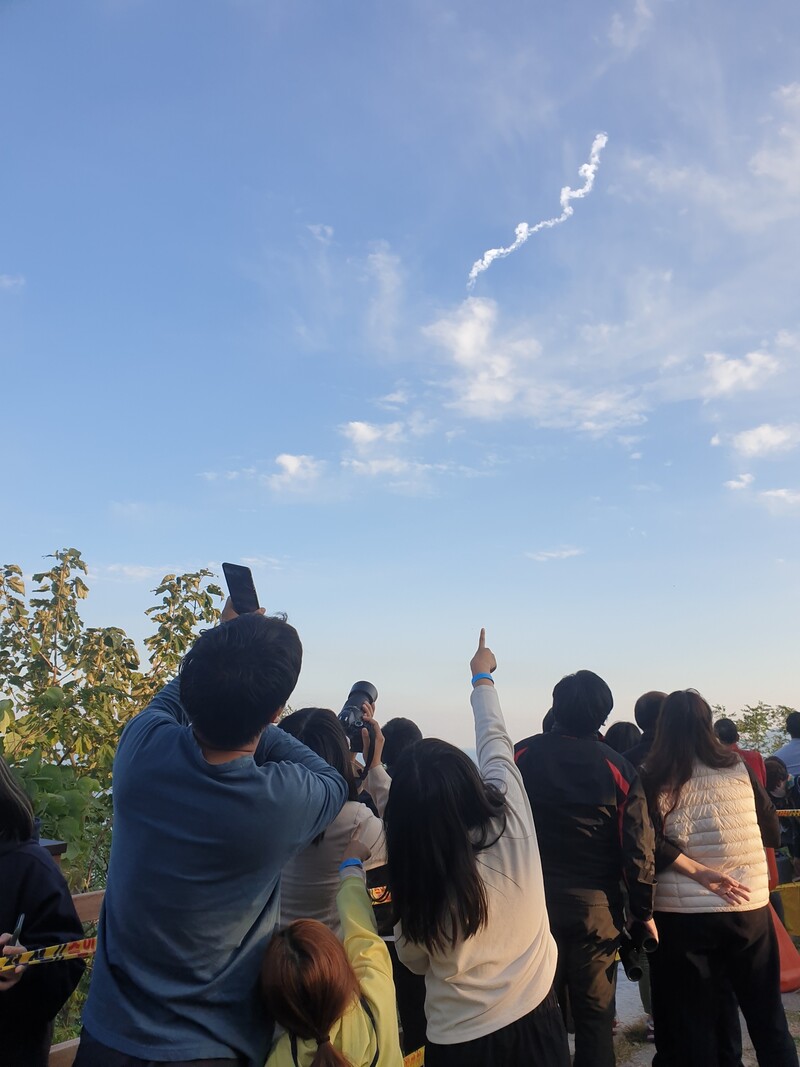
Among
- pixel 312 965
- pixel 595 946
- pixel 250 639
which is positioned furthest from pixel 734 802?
pixel 250 639

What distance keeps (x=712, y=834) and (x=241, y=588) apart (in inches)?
95.7

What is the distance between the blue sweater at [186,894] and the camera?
1784mm

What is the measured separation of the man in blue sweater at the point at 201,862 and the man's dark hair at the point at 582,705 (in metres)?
1.94

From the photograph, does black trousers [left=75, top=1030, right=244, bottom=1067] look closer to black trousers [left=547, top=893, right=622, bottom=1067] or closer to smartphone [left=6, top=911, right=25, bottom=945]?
smartphone [left=6, top=911, right=25, bottom=945]

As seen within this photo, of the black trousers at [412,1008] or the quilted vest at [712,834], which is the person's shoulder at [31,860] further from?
the quilted vest at [712,834]

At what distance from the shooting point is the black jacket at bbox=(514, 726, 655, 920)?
136 inches

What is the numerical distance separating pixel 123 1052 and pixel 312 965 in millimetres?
427

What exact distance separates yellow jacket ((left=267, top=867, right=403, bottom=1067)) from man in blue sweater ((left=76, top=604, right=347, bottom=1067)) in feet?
0.33

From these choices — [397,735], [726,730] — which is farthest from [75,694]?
[726,730]

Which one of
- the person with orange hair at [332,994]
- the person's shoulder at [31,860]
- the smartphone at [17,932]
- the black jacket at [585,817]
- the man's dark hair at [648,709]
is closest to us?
the person with orange hair at [332,994]

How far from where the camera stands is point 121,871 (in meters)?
1.86

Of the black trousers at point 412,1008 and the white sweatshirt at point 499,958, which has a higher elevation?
the white sweatshirt at point 499,958

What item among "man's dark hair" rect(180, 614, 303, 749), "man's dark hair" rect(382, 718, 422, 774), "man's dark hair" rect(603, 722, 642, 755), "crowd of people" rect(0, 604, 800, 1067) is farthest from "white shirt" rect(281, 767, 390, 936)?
"man's dark hair" rect(603, 722, 642, 755)

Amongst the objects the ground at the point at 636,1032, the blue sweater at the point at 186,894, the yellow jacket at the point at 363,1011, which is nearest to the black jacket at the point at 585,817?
the yellow jacket at the point at 363,1011
